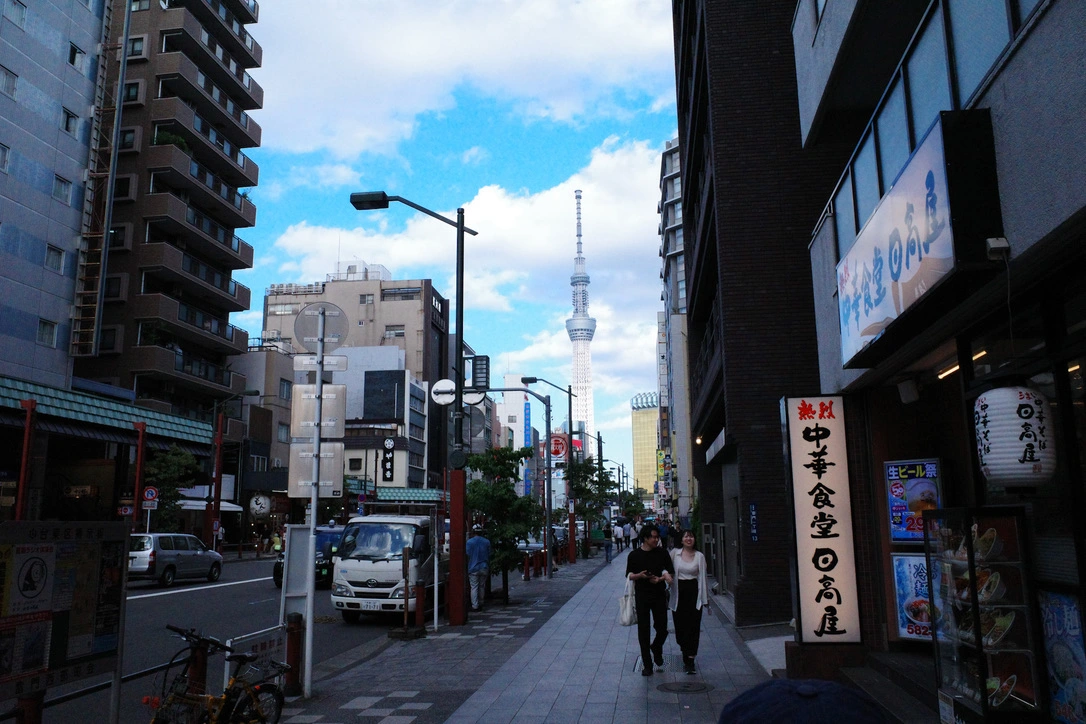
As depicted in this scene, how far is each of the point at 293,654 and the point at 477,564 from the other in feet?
33.2

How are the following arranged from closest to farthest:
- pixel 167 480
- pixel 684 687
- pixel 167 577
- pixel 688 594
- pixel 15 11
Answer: pixel 684 687, pixel 688 594, pixel 167 577, pixel 15 11, pixel 167 480

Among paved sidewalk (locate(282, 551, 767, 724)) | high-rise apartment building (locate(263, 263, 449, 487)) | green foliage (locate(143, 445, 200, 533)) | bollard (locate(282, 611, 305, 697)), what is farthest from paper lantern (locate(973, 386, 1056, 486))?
high-rise apartment building (locate(263, 263, 449, 487))

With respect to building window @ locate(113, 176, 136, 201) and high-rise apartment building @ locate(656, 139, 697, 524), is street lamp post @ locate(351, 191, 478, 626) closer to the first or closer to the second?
high-rise apartment building @ locate(656, 139, 697, 524)

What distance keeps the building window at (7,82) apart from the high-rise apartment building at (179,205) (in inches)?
287

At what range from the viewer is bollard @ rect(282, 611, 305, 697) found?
32.0 ft

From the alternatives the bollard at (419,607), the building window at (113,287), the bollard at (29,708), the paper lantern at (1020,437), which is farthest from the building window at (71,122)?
the paper lantern at (1020,437)

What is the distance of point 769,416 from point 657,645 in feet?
21.1

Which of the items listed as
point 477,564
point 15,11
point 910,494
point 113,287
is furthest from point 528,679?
point 113,287

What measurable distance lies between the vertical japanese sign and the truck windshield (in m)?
10.1

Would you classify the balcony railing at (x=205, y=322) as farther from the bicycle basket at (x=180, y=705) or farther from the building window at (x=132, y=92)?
the bicycle basket at (x=180, y=705)

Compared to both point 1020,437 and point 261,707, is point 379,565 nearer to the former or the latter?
point 261,707

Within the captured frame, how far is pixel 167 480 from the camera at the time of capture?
40188 mm

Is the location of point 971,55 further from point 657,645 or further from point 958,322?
point 657,645

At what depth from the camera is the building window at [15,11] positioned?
108 feet
